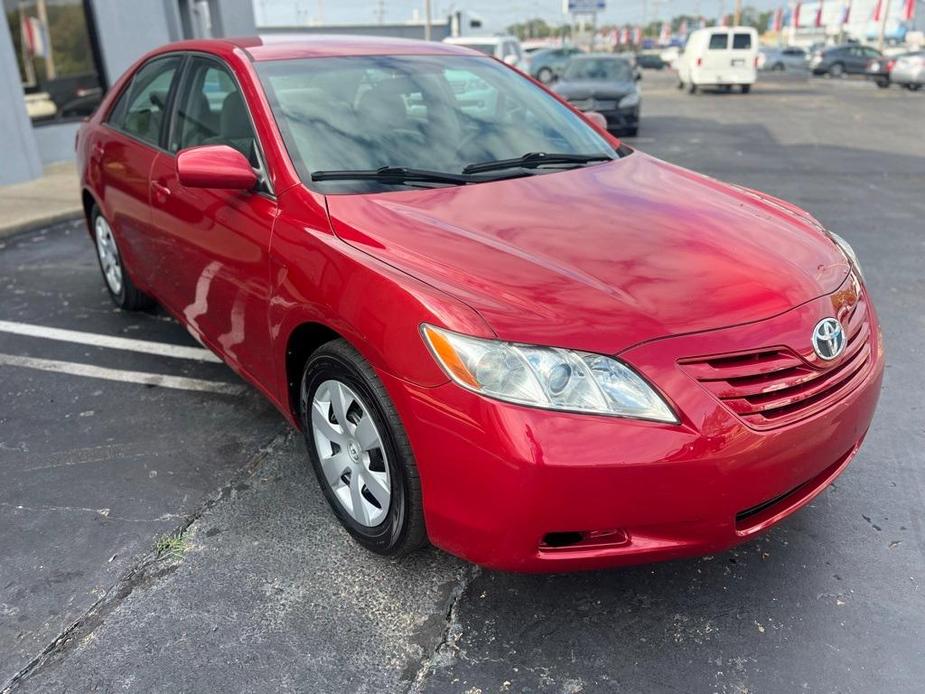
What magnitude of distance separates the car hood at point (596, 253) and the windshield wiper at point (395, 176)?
9 cm

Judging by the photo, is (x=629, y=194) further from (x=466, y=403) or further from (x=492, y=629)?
(x=492, y=629)

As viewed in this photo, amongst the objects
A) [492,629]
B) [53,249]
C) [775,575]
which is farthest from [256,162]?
[53,249]

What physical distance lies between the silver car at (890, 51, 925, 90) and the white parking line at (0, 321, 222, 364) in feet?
87.5

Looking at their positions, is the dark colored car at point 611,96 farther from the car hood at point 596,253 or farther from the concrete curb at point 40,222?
the car hood at point 596,253

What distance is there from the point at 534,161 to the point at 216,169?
1.26m

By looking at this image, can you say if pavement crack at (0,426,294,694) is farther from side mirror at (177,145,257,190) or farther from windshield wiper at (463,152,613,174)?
windshield wiper at (463,152,613,174)

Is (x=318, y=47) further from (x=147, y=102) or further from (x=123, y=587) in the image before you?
(x=123, y=587)

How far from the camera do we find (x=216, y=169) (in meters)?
2.82

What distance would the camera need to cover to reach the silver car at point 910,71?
24.3 meters

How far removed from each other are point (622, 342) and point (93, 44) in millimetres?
12203

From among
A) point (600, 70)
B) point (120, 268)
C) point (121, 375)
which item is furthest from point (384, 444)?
point (600, 70)

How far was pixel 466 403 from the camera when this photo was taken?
2.04 meters

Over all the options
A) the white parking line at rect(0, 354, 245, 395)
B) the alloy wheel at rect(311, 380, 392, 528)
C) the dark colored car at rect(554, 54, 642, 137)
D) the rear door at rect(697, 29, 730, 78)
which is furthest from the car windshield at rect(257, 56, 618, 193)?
the rear door at rect(697, 29, 730, 78)

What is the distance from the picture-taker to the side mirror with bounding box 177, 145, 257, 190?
282 centimetres
